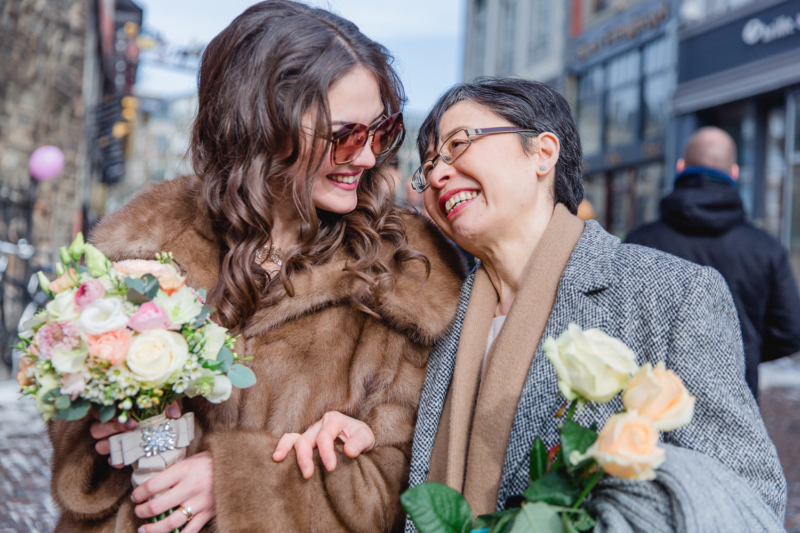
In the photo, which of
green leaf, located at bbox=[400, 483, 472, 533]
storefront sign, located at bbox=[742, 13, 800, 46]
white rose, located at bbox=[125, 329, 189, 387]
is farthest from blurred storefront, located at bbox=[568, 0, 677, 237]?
white rose, located at bbox=[125, 329, 189, 387]

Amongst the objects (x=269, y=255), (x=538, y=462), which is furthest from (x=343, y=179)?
(x=538, y=462)

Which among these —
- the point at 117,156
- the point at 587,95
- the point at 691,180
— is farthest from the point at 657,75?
the point at 117,156

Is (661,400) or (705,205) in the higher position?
(705,205)

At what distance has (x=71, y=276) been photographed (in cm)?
146

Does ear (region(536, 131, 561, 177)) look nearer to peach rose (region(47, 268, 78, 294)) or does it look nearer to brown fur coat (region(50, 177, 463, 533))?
brown fur coat (region(50, 177, 463, 533))

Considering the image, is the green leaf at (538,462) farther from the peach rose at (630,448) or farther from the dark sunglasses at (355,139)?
the dark sunglasses at (355,139)

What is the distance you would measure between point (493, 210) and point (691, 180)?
2.31m

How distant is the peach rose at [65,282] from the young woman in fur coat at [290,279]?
1.33 feet

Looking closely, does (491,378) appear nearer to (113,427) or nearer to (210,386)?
(210,386)

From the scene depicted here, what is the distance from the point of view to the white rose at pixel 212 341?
4.81 ft

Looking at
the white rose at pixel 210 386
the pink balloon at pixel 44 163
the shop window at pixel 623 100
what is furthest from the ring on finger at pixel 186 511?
the shop window at pixel 623 100

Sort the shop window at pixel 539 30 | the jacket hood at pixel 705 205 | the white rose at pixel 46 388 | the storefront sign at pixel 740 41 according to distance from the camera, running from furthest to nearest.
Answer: the shop window at pixel 539 30 → the storefront sign at pixel 740 41 → the jacket hood at pixel 705 205 → the white rose at pixel 46 388

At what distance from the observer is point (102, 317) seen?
1360mm

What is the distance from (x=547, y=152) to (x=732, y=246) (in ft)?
6.70
